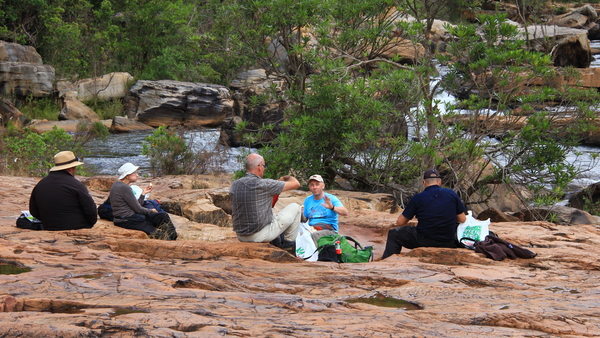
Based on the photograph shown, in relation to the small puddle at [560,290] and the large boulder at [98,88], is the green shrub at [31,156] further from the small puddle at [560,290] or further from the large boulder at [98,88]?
the large boulder at [98,88]

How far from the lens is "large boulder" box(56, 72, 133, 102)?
91.2 feet

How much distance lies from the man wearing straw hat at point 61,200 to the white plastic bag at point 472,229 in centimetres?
406

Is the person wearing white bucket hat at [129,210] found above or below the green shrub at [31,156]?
above

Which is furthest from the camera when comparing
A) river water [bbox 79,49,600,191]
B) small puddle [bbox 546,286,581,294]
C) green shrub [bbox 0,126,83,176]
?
river water [bbox 79,49,600,191]

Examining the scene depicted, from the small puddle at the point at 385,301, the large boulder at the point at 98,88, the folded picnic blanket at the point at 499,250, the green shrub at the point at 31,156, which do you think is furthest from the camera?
the large boulder at the point at 98,88

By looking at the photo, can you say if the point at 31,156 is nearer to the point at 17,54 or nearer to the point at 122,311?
the point at 122,311

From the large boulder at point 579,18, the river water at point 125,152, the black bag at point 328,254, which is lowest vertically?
the river water at point 125,152

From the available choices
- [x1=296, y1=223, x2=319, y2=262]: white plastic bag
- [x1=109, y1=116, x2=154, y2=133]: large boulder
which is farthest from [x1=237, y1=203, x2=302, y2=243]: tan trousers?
[x1=109, y1=116, x2=154, y2=133]: large boulder

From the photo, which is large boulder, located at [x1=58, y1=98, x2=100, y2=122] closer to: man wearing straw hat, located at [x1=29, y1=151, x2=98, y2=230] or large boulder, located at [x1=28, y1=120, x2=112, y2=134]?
large boulder, located at [x1=28, y1=120, x2=112, y2=134]

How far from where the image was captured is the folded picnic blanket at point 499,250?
608cm

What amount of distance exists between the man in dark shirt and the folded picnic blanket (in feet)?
1.24

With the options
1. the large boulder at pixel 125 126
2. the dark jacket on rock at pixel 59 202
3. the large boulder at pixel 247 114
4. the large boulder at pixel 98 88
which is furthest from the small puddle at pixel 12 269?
the large boulder at pixel 98 88

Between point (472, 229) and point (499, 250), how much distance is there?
468mm

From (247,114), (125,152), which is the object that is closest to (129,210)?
(125,152)
